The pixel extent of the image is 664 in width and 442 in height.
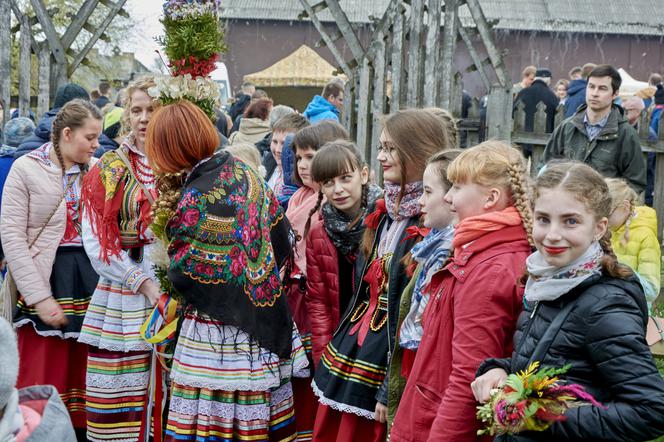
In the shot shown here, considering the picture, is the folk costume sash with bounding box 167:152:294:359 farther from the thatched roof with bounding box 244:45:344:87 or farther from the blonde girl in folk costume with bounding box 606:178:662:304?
the thatched roof with bounding box 244:45:344:87

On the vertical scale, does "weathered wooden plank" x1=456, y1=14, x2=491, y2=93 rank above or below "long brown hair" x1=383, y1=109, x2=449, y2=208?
above

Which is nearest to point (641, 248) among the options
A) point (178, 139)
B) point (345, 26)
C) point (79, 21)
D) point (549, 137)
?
point (178, 139)

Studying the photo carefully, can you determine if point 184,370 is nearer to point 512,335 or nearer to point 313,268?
point 313,268

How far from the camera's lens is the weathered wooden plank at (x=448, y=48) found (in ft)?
29.3

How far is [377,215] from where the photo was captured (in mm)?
4211

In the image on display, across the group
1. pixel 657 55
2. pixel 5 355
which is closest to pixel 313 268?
pixel 5 355

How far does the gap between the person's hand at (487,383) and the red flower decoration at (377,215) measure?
4.45 feet

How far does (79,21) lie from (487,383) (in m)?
8.92

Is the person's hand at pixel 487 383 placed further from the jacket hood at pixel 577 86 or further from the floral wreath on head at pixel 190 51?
the jacket hood at pixel 577 86

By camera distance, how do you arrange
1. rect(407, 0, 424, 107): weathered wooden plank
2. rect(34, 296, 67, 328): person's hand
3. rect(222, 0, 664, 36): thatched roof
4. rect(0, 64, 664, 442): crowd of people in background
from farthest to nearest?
rect(222, 0, 664, 36): thatched roof
rect(407, 0, 424, 107): weathered wooden plank
rect(34, 296, 67, 328): person's hand
rect(0, 64, 664, 442): crowd of people in background

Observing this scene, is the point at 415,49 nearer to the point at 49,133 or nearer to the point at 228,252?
the point at 49,133

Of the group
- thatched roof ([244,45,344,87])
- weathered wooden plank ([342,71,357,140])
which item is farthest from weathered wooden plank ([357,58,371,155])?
thatched roof ([244,45,344,87])

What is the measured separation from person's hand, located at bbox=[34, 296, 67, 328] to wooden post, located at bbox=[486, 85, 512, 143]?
592 centimetres

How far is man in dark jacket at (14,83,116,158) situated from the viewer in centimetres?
598
